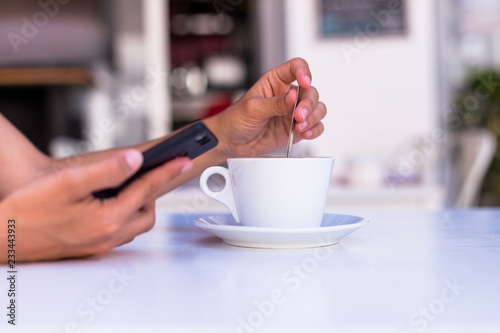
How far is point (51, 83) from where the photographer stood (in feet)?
13.6

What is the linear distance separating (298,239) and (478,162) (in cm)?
160

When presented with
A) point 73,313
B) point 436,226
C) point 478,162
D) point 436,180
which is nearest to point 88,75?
point 436,180

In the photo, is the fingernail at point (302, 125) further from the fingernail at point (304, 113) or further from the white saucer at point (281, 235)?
the white saucer at point (281, 235)

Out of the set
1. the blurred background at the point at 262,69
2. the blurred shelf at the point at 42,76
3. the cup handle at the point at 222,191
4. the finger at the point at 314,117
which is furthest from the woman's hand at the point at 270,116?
the blurred shelf at the point at 42,76

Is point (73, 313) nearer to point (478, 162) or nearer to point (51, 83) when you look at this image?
point (478, 162)

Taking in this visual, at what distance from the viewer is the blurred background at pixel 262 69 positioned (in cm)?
314

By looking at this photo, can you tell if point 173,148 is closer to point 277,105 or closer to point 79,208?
point 79,208

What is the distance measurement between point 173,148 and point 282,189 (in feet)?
0.52

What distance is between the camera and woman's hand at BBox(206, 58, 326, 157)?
2.66 ft

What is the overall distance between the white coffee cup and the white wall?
2.51 meters

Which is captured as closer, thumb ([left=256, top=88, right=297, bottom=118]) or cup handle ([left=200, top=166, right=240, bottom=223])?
cup handle ([left=200, top=166, right=240, bottom=223])

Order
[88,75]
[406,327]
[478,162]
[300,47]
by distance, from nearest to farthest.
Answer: [406,327], [478,162], [300,47], [88,75]

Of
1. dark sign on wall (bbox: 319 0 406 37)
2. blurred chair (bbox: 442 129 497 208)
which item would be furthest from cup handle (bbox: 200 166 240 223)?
dark sign on wall (bbox: 319 0 406 37)

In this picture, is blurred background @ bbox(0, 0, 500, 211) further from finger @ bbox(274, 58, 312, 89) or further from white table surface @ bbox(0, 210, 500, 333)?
white table surface @ bbox(0, 210, 500, 333)
